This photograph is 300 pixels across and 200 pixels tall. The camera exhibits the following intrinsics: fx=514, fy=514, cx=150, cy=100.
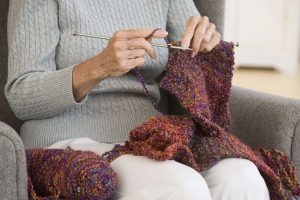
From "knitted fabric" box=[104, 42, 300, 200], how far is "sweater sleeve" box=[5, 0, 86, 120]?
0.17 meters

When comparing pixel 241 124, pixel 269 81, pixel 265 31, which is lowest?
pixel 269 81

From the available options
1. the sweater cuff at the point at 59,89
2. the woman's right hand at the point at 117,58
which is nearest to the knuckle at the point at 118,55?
the woman's right hand at the point at 117,58

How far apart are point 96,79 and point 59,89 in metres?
0.08

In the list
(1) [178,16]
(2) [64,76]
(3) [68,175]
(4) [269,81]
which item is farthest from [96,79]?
(4) [269,81]

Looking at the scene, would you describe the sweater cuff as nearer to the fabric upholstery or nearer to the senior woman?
the senior woman

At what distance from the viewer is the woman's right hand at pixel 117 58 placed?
3.06ft

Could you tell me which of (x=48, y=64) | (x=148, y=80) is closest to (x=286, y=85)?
(x=148, y=80)

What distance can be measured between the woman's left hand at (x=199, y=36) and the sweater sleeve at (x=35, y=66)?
0.81ft

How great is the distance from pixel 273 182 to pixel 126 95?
391mm

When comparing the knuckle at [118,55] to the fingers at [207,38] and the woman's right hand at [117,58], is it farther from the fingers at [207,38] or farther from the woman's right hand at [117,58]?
the fingers at [207,38]

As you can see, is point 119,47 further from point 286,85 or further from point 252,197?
point 286,85

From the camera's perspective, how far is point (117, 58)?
36.8 inches

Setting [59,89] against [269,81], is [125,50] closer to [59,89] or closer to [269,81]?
[59,89]

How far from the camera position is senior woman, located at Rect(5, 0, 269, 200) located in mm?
906
